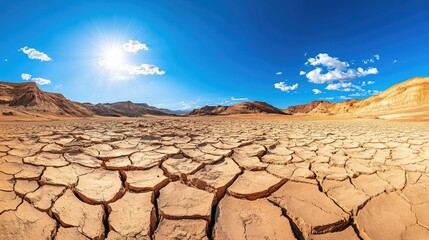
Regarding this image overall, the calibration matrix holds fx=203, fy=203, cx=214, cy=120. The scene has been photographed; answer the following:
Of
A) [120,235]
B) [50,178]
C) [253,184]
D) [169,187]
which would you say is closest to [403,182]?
[253,184]

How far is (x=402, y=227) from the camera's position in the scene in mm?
1305

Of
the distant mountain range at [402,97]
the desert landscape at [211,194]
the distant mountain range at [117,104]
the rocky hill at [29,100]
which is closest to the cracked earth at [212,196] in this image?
the desert landscape at [211,194]

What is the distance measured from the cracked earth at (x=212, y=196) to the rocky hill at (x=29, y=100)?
23.7 metres

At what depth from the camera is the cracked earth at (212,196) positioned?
128cm

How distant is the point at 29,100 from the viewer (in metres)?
21.8

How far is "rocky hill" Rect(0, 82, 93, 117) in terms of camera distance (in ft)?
67.2

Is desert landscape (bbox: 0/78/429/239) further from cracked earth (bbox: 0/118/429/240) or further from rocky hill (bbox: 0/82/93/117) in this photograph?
rocky hill (bbox: 0/82/93/117)

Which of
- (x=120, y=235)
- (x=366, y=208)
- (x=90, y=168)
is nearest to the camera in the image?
(x=120, y=235)

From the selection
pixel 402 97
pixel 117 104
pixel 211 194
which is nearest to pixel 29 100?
pixel 211 194

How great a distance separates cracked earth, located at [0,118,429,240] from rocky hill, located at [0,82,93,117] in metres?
23.7

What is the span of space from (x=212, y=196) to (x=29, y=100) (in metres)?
28.4

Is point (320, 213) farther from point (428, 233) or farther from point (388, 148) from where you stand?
point (388, 148)

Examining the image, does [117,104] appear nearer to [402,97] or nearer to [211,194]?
[211,194]

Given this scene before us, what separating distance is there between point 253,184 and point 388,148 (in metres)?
2.76
